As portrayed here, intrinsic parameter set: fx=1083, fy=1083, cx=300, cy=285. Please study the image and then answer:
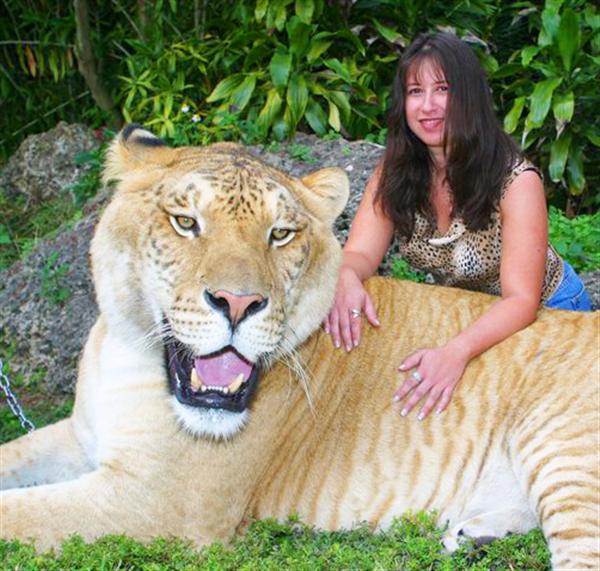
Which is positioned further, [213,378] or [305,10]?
[305,10]

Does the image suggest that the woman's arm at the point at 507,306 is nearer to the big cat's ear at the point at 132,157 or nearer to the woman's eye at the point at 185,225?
the woman's eye at the point at 185,225

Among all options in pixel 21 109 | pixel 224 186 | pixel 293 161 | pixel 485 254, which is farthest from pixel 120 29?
pixel 224 186

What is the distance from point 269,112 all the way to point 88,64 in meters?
2.52

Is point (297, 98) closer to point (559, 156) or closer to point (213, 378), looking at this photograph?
point (559, 156)

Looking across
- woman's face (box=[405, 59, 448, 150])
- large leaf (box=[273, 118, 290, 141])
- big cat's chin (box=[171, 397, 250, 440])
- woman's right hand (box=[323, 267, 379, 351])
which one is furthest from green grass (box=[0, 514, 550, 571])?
large leaf (box=[273, 118, 290, 141])

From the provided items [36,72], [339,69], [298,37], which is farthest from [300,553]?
[36,72]

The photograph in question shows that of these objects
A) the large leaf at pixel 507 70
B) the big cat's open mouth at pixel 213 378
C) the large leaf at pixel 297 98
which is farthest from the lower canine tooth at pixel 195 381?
the large leaf at pixel 507 70

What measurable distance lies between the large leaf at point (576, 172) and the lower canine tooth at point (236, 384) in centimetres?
527

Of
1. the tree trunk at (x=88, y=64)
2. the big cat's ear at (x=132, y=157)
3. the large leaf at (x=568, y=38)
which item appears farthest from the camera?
the tree trunk at (x=88, y=64)

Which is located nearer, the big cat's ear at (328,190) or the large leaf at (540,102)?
the big cat's ear at (328,190)

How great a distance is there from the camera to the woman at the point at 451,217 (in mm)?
4160

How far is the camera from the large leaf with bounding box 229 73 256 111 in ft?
25.6

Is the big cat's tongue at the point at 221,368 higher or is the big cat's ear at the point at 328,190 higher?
the big cat's ear at the point at 328,190

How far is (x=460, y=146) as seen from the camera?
4.60 meters
